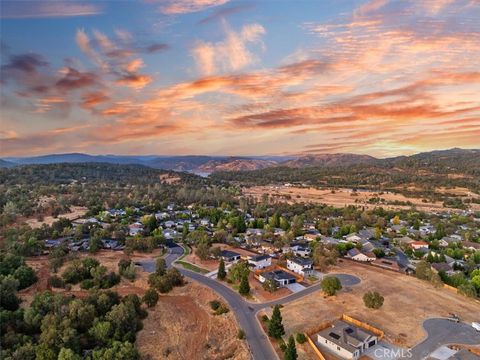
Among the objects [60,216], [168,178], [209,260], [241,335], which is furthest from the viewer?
[168,178]

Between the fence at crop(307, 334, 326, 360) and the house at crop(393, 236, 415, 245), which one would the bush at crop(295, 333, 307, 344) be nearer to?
the fence at crop(307, 334, 326, 360)

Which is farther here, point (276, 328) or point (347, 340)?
point (276, 328)

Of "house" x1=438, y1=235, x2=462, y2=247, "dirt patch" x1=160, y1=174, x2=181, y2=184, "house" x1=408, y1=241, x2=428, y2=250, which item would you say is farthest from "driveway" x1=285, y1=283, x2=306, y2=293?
"dirt patch" x1=160, y1=174, x2=181, y2=184

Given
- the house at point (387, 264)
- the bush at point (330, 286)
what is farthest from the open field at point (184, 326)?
the house at point (387, 264)

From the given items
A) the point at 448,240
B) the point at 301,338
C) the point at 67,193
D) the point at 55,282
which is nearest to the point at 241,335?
the point at 301,338

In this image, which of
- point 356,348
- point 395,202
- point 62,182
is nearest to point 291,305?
point 356,348

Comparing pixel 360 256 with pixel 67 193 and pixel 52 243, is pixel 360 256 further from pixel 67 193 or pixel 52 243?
pixel 67 193

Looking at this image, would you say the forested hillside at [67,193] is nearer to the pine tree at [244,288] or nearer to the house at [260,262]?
the house at [260,262]

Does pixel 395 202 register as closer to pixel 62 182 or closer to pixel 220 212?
pixel 220 212
